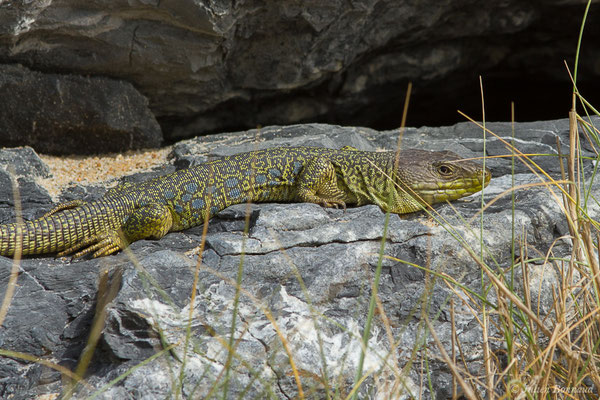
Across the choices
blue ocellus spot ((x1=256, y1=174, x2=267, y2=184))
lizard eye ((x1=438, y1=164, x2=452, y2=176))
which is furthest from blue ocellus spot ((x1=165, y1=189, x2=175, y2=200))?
lizard eye ((x1=438, y1=164, x2=452, y2=176))

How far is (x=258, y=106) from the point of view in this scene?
28.8ft

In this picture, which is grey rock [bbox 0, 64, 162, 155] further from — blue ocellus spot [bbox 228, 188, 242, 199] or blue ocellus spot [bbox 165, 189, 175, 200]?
blue ocellus spot [bbox 228, 188, 242, 199]

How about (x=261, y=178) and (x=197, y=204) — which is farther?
(x=261, y=178)

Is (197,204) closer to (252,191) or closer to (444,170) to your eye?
(252,191)

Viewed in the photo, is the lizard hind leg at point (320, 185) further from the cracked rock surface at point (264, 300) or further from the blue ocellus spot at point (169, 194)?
the blue ocellus spot at point (169, 194)

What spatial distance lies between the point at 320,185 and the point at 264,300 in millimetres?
1724

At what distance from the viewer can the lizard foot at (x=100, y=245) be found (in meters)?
5.22

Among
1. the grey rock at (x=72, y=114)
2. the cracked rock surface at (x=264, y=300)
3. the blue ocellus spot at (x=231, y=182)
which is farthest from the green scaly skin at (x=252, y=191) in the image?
the grey rock at (x=72, y=114)

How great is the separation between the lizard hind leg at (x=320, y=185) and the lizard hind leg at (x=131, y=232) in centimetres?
118

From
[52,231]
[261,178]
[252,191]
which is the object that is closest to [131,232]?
[52,231]

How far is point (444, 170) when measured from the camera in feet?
19.2

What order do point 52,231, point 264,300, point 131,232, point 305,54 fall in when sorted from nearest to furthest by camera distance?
point 264,300 < point 52,231 < point 131,232 < point 305,54

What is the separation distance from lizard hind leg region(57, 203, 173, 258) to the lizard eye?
234 centimetres

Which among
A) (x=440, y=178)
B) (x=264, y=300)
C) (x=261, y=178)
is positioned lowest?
(x=264, y=300)
